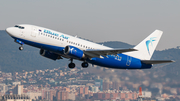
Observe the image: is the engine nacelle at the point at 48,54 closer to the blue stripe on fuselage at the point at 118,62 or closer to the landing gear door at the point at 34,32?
the blue stripe on fuselage at the point at 118,62

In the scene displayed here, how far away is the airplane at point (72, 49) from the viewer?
44031mm

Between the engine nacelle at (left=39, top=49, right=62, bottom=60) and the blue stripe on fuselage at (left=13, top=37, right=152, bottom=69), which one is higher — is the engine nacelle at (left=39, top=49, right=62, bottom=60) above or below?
above

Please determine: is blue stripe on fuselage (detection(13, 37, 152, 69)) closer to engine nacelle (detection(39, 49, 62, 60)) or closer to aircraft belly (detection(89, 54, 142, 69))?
aircraft belly (detection(89, 54, 142, 69))

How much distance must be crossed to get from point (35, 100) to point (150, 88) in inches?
2573

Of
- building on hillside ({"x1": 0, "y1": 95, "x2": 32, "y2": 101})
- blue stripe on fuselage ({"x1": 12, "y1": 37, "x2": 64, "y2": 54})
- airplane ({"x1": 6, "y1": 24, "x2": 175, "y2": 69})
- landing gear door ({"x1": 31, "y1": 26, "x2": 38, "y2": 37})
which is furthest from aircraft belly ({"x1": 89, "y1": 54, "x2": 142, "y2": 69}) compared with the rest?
building on hillside ({"x1": 0, "y1": 95, "x2": 32, "y2": 101})

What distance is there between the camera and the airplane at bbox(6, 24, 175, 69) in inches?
1734

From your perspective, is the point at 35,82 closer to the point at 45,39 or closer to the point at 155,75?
the point at 155,75

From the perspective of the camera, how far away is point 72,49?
44.9 m

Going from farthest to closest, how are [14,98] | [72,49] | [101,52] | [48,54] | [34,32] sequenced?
[14,98] < [48,54] < [101,52] < [72,49] < [34,32]

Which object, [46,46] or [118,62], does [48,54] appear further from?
[118,62]

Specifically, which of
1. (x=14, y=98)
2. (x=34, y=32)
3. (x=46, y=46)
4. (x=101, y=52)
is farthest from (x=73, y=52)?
(x=14, y=98)

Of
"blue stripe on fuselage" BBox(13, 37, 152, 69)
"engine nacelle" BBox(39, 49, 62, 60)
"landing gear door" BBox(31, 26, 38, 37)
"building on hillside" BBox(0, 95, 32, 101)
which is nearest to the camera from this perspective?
"landing gear door" BBox(31, 26, 38, 37)

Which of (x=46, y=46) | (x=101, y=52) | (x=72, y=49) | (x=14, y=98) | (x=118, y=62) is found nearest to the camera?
(x=46, y=46)

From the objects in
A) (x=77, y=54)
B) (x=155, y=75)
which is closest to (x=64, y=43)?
(x=77, y=54)
